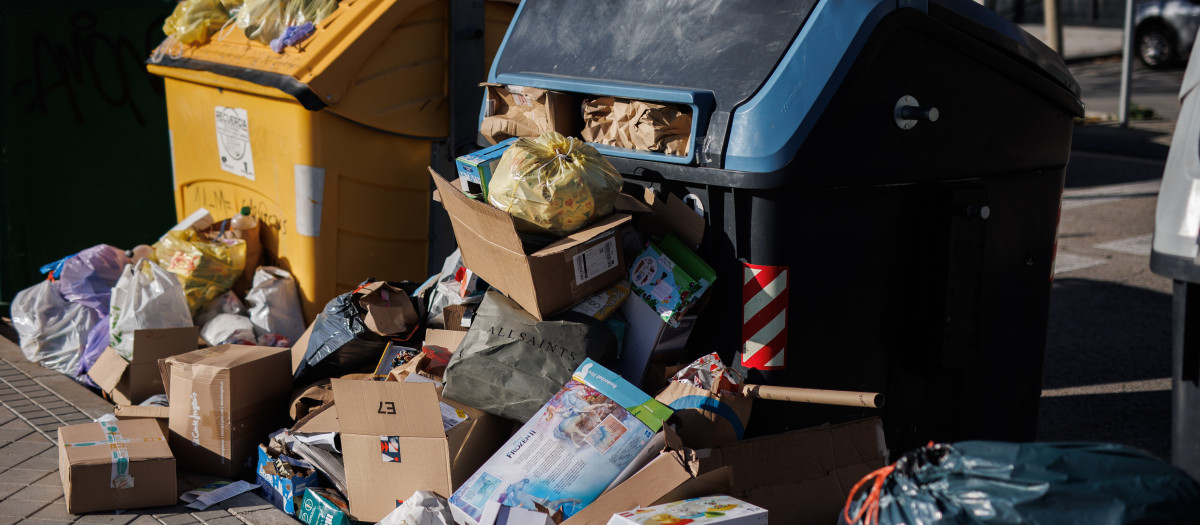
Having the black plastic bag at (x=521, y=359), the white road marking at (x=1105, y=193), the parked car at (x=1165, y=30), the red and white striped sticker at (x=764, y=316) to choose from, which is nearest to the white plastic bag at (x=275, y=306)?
the black plastic bag at (x=521, y=359)

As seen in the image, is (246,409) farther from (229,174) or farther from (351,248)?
(229,174)

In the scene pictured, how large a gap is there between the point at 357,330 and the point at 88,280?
5.99ft

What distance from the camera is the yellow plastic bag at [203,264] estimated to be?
14.1 ft

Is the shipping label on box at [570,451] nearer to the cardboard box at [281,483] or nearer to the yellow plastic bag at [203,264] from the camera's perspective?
the cardboard box at [281,483]

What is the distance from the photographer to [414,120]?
4324 millimetres

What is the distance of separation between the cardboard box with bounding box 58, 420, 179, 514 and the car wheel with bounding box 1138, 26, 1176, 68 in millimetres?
16525

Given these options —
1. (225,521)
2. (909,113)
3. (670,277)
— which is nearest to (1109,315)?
(909,113)

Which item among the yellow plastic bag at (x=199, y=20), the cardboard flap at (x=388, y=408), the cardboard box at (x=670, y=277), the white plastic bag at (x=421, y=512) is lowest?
the white plastic bag at (x=421, y=512)

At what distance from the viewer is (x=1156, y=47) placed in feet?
51.6

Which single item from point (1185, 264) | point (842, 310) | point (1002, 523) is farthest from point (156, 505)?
point (1185, 264)

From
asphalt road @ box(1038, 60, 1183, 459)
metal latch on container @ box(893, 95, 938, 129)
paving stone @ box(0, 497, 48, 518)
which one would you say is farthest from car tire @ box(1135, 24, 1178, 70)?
paving stone @ box(0, 497, 48, 518)

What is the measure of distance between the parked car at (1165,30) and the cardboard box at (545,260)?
14639 millimetres

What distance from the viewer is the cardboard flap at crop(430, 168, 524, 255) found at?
2848 mm

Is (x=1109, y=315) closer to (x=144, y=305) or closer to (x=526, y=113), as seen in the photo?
(x=526, y=113)
